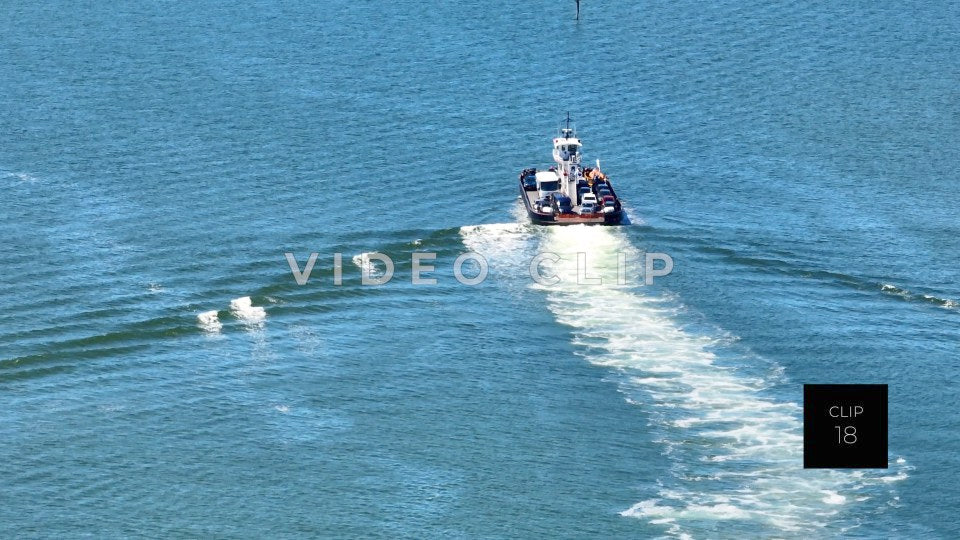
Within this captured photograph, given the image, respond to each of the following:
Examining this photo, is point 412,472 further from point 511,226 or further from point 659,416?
point 511,226

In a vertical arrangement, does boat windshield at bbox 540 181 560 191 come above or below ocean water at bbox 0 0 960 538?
above

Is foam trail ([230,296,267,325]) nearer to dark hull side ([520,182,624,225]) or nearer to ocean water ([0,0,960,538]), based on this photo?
ocean water ([0,0,960,538])

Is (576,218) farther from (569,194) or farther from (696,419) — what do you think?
(696,419)

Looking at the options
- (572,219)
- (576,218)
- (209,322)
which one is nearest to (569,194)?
(572,219)

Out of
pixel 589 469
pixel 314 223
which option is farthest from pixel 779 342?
pixel 314 223

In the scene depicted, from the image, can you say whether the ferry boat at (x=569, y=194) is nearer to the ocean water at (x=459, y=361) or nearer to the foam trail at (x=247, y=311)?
the ocean water at (x=459, y=361)

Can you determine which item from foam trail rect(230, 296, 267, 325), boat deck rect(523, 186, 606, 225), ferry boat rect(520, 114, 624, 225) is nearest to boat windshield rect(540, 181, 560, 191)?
ferry boat rect(520, 114, 624, 225)

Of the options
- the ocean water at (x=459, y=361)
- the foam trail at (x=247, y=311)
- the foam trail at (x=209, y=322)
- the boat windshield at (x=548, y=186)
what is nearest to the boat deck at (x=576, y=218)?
the ocean water at (x=459, y=361)
